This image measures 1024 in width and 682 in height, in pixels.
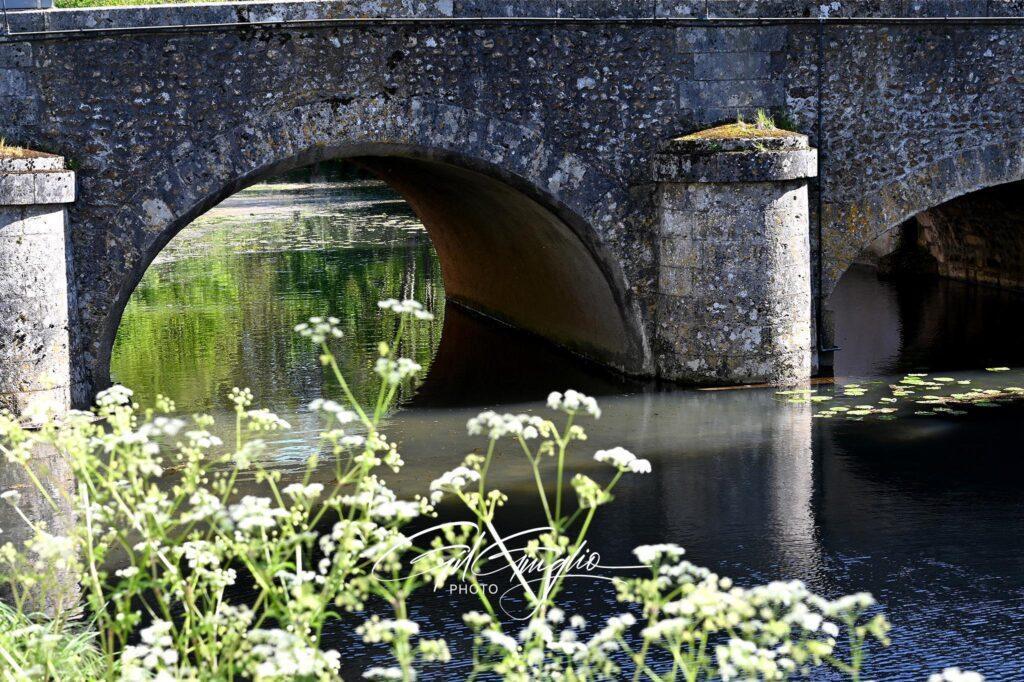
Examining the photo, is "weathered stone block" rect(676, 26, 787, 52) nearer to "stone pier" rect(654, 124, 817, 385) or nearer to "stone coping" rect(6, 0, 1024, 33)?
"stone coping" rect(6, 0, 1024, 33)

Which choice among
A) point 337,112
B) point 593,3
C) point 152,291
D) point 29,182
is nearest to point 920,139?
point 593,3

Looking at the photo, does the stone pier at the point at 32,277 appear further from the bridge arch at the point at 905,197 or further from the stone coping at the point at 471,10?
the bridge arch at the point at 905,197

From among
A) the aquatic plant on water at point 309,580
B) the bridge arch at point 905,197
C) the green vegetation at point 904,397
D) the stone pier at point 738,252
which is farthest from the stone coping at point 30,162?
the bridge arch at point 905,197

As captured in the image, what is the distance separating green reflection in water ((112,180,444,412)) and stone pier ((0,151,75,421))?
1.31 meters

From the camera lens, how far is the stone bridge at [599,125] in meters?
8.72

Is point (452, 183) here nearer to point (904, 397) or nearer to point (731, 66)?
point (731, 66)

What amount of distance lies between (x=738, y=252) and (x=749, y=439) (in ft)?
5.37

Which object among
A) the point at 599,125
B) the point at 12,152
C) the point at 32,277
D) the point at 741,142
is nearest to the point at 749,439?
the point at 741,142

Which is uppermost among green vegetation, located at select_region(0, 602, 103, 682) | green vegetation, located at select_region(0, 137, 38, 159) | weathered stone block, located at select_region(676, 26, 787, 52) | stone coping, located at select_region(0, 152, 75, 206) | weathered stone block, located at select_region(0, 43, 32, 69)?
weathered stone block, located at select_region(676, 26, 787, 52)

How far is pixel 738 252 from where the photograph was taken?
9.44 metres

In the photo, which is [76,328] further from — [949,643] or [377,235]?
[377,235]

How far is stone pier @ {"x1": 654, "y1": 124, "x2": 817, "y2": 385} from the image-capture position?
9391 mm

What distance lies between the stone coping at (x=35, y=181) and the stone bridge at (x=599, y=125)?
0.10 feet

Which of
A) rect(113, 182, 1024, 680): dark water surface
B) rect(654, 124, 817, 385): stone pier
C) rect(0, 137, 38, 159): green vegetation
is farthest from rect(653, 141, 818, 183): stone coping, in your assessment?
rect(0, 137, 38, 159): green vegetation
